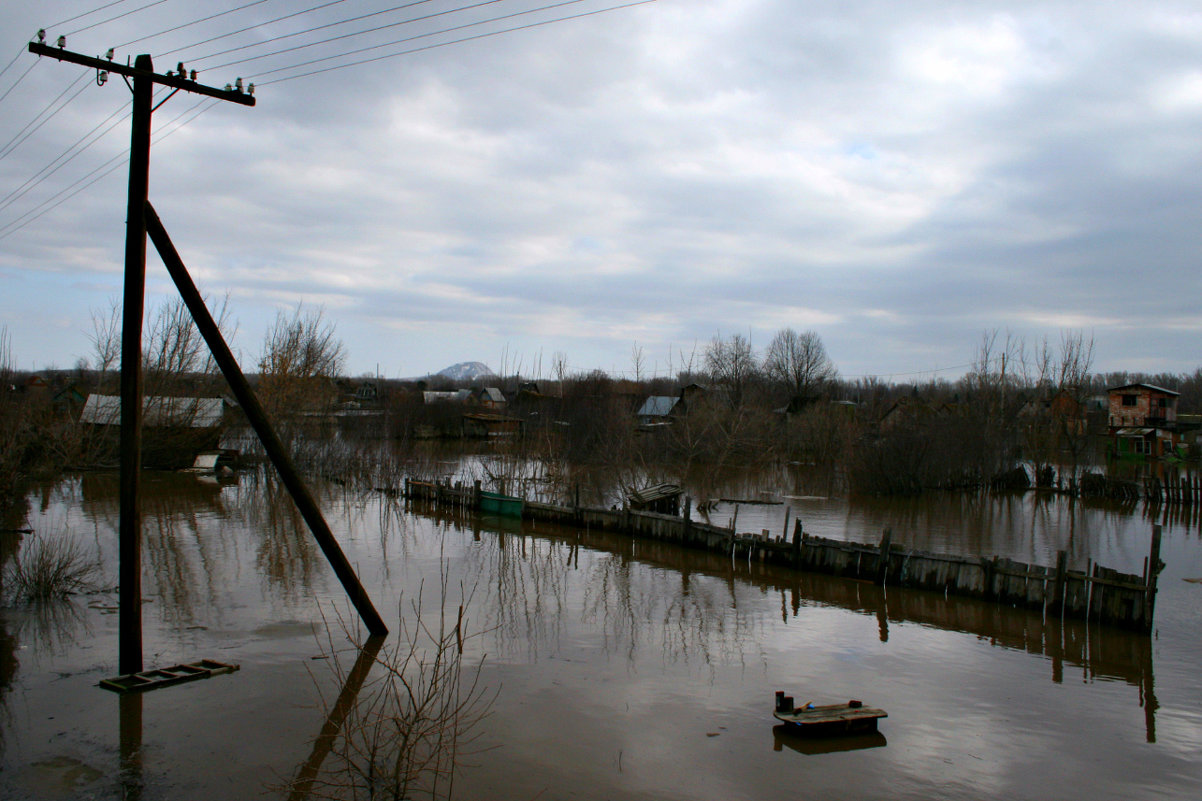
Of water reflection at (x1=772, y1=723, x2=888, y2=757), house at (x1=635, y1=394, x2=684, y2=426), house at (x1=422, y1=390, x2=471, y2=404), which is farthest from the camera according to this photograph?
house at (x1=422, y1=390, x2=471, y2=404)

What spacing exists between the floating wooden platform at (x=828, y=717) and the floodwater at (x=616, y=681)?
176mm

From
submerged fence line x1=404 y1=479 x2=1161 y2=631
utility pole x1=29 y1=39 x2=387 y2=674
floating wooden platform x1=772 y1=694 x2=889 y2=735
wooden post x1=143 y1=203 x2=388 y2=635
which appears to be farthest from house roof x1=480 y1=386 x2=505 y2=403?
floating wooden platform x1=772 y1=694 x2=889 y2=735

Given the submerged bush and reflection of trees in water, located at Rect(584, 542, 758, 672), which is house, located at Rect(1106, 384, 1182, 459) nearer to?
reflection of trees in water, located at Rect(584, 542, 758, 672)

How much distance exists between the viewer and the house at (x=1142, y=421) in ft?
Result: 181

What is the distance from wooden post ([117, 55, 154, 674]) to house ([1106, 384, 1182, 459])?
2442 inches

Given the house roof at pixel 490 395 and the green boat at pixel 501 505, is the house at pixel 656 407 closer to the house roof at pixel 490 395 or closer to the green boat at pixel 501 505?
the house roof at pixel 490 395

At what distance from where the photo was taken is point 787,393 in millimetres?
91938

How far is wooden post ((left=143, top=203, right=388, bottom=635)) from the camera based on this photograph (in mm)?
9008

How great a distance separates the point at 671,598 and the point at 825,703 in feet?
20.7

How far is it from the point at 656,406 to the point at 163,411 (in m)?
40.5

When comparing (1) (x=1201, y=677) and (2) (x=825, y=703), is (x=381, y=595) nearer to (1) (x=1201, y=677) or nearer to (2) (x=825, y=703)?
(2) (x=825, y=703)

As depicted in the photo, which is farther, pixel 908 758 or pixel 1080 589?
pixel 1080 589

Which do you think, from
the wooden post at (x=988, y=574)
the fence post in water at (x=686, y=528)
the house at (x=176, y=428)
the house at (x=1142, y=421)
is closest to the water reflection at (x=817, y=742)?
the wooden post at (x=988, y=574)

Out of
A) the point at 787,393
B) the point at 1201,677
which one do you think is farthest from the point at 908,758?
the point at 787,393
